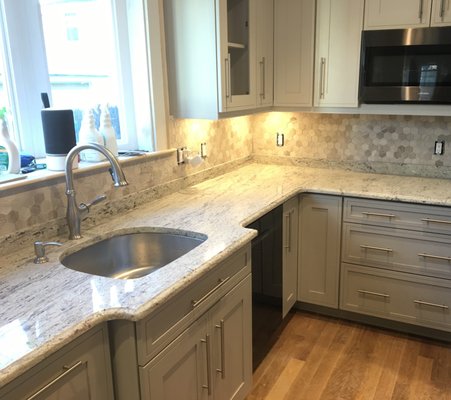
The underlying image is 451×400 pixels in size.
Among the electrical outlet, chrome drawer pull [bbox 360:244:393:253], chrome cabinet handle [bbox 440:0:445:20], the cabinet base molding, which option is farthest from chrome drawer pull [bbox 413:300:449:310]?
chrome cabinet handle [bbox 440:0:445:20]

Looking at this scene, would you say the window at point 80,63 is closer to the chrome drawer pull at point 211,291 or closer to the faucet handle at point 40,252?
the faucet handle at point 40,252

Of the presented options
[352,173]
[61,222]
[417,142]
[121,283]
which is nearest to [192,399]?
[121,283]

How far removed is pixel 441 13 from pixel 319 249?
147 cm

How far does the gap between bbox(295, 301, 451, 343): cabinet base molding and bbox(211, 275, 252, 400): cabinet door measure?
0.97 m

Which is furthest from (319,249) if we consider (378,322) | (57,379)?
(57,379)

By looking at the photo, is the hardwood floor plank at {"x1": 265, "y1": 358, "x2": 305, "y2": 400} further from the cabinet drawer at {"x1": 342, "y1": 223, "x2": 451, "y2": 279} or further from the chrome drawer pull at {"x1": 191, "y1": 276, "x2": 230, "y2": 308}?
the chrome drawer pull at {"x1": 191, "y1": 276, "x2": 230, "y2": 308}

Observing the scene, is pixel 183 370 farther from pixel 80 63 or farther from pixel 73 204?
pixel 80 63

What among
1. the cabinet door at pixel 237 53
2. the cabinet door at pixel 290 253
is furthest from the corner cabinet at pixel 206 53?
the cabinet door at pixel 290 253

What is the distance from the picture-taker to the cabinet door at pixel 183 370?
1.38 meters

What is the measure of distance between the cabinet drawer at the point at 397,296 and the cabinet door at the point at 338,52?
1.05 metres

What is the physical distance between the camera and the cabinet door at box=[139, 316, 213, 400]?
1383 millimetres

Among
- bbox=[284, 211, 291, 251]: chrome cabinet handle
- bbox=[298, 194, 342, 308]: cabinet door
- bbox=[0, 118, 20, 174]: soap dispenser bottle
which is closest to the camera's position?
bbox=[0, 118, 20, 174]: soap dispenser bottle

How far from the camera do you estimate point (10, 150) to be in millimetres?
1787

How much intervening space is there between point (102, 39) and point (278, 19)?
1.13 meters
